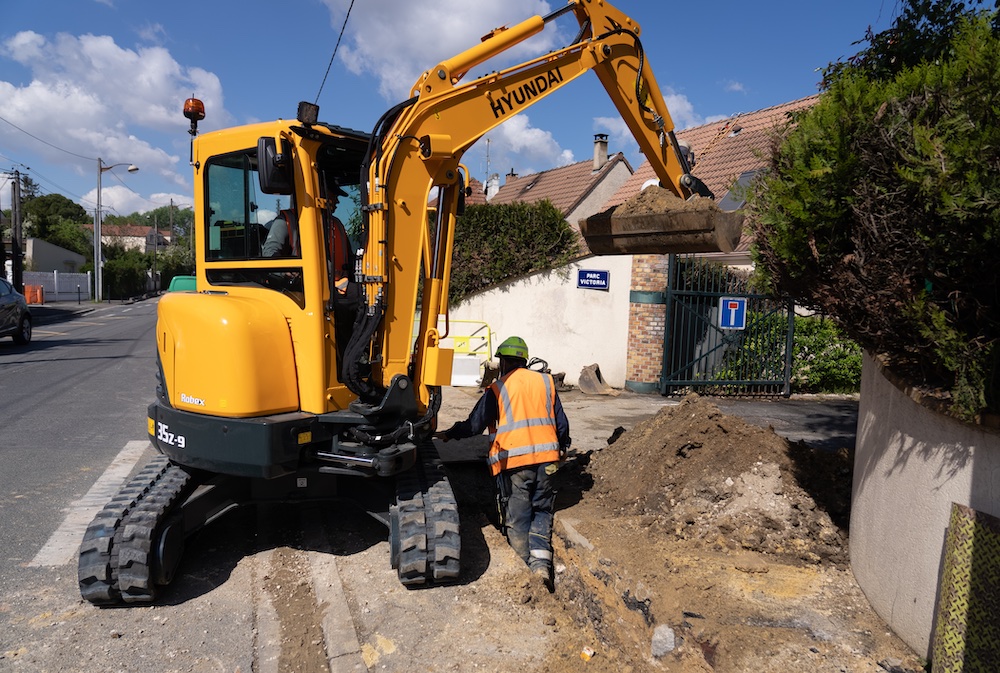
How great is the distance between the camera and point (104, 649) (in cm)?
386

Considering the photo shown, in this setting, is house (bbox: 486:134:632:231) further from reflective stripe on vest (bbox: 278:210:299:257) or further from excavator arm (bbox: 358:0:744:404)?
reflective stripe on vest (bbox: 278:210:299:257)

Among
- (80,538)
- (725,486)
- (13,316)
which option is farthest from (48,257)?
(725,486)

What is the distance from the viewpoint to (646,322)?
40.1 ft

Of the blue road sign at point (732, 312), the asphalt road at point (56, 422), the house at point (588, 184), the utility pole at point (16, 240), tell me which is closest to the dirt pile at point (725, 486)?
the asphalt road at point (56, 422)

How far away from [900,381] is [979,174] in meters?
1.09

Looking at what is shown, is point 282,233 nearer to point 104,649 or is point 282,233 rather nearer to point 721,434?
point 104,649

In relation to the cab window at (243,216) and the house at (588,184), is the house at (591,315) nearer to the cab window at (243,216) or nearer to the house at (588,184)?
the cab window at (243,216)

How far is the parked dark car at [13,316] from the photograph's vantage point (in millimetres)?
16062

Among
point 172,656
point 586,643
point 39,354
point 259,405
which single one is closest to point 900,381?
point 586,643

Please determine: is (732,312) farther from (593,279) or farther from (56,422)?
(56,422)

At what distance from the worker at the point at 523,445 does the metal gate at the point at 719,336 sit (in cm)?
746

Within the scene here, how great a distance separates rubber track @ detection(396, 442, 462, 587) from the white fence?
39760 millimetres

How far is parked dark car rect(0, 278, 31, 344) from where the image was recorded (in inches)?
632

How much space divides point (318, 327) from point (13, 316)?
1561cm
